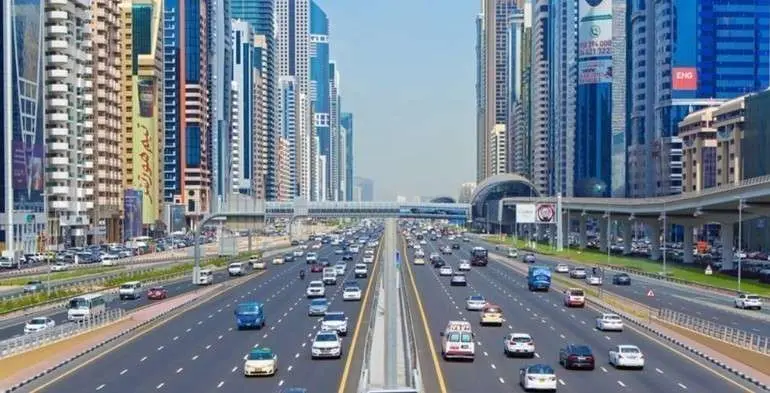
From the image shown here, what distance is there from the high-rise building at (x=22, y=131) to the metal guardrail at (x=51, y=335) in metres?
76.1

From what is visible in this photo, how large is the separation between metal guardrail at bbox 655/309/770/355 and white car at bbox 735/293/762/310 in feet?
29.5

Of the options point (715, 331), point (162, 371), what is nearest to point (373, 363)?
point (162, 371)

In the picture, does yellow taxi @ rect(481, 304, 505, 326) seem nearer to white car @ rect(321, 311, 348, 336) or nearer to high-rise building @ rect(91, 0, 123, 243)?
white car @ rect(321, 311, 348, 336)

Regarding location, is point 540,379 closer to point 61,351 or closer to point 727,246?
point 61,351

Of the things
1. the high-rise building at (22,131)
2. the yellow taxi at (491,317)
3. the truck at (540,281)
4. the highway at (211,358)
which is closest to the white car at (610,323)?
the yellow taxi at (491,317)

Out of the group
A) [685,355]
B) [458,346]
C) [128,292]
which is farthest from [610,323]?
[128,292]

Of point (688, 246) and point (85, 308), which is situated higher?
point (688, 246)

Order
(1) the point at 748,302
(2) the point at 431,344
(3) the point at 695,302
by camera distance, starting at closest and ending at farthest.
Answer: (2) the point at 431,344 → (1) the point at 748,302 → (3) the point at 695,302

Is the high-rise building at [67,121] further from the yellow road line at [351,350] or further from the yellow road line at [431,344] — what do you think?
the yellow road line at [351,350]

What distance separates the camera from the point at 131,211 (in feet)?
625

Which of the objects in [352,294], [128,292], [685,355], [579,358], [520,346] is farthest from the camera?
[128,292]

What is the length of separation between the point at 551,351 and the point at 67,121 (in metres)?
122

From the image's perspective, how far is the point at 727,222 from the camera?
110 metres

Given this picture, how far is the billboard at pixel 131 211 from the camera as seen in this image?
189125 mm
